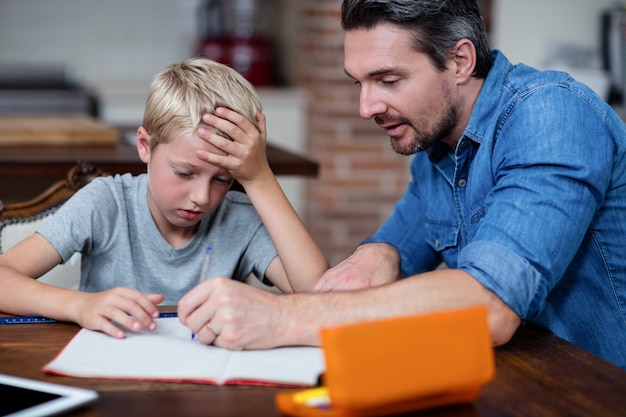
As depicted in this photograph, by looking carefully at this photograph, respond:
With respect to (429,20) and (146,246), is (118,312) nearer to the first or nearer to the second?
(146,246)

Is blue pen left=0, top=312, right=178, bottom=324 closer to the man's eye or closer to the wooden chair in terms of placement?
the wooden chair

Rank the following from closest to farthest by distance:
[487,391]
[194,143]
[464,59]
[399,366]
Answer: [399,366], [487,391], [194,143], [464,59]

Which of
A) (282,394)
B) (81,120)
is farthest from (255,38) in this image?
(282,394)

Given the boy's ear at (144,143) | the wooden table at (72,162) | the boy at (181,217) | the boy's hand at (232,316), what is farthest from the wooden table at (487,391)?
the wooden table at (72,162)

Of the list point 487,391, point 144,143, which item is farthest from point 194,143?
point 487,391

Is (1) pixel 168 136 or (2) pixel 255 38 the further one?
(2) pixel 255 38

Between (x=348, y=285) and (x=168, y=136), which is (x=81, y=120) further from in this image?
(x=348, y=285)

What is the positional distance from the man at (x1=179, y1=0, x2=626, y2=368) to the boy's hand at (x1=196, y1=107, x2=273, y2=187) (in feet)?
0.75

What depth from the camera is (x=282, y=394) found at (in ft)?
3.36

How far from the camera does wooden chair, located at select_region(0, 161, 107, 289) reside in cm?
188

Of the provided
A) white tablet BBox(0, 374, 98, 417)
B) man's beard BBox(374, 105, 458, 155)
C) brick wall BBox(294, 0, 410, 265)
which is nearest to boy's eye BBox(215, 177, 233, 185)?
man's beard BBox(374, 105, 458, 155)

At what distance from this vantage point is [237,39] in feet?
16.3

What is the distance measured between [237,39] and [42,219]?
3.22 meters

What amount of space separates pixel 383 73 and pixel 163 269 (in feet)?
1.88
